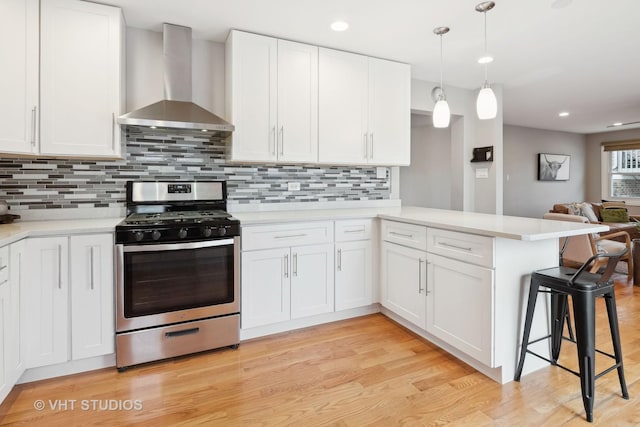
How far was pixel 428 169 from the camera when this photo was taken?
5.25 metres

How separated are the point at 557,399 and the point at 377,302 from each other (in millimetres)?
1410

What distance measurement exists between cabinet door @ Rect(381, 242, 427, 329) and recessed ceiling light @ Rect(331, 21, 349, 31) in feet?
5.61

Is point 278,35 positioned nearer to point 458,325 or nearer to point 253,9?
point 253,9

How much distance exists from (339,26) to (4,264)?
255 cm

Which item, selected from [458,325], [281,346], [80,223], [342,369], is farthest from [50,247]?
[458,325]

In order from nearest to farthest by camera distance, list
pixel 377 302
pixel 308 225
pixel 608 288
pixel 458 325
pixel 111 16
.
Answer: pixel 608 288
pixel 458 325
pixel 111 16
pixel 308 225
pixel 377 302

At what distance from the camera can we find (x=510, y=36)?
2.81m

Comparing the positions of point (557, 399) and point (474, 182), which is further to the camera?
point (474, 182)

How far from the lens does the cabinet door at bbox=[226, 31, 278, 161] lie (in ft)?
8.88

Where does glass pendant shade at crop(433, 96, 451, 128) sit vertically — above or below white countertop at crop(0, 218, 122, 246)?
above

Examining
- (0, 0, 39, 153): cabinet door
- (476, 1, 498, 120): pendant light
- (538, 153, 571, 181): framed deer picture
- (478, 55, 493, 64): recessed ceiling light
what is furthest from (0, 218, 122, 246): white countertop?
(538, 153, 571, 181): framed deer picture

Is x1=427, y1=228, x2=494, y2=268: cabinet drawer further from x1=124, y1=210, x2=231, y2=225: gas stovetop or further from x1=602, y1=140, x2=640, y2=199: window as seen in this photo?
→ x1=602, y1=140, x2=640, y2=199: window

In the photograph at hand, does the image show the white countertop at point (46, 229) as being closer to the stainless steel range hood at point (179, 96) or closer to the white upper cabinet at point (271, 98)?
the stainless steel range hood at point (179, 96)

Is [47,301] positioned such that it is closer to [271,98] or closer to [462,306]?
[271,98]
